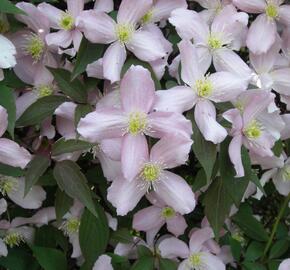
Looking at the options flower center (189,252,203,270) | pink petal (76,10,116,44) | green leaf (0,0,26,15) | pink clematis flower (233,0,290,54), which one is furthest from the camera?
flower center (189,252,203,270)

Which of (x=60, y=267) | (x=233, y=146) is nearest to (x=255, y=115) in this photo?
(x=233, y=146)

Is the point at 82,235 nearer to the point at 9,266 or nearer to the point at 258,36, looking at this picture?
the point at 9,266

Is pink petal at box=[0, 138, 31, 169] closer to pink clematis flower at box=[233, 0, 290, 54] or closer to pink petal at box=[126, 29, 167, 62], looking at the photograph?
pink petal at box=[126, 29, 167, 62]

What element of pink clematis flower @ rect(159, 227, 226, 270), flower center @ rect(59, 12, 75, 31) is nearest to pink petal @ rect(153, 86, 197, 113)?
flower center @ rect(59, 12, 75, 31)

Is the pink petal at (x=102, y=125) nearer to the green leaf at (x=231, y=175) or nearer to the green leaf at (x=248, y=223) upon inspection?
the green leaf at (x=231, y=175)

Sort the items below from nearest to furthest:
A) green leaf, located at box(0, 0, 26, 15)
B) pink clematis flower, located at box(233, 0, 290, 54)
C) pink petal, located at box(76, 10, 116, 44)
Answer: green leaf, located at box(0, 0, 26, 15) < pink petal, located at box(76, 10, 116, 44) < pink clematis flower, located at box(233, 0, 290, 54)

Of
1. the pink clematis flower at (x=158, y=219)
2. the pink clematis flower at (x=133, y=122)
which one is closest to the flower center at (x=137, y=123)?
the pink clematis flower at (x=133, y=122)

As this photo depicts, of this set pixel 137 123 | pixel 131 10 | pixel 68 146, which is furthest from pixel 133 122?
pixel 131 10
